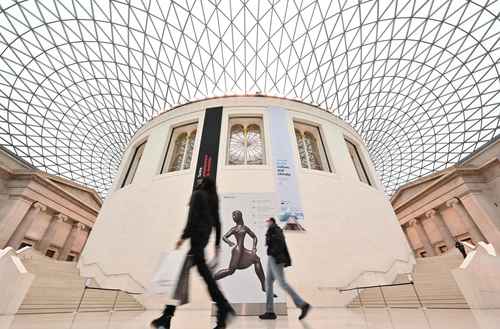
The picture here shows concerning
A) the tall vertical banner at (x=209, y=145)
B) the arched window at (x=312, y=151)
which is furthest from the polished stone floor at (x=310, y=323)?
the arched window at (x=312, y=151)

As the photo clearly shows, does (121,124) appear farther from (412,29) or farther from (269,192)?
(412,29)

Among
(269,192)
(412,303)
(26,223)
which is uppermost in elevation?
(26,223)

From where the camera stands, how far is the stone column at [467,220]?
73.5 feet

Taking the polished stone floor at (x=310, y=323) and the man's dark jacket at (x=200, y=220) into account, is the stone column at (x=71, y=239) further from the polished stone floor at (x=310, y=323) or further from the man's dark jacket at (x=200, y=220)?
the man's dark jacket at (x=200, y=220)

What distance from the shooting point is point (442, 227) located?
87.5 ft

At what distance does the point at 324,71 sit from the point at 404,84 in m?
10.2

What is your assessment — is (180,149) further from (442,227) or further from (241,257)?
(442,227)

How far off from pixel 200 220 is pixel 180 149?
46.5ft

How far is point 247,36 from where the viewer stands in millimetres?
22094

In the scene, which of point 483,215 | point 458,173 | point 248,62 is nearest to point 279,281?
point 248,62

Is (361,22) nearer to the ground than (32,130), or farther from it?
farther from it

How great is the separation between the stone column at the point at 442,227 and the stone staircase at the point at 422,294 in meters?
18.7

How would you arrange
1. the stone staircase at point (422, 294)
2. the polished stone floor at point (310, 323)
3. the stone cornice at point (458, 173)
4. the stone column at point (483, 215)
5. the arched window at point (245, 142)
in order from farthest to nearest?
the stone cornice at point (458, 173) → the stone column at point (483, 215) → the arched window at point (245, 142) → the stone staircase at point (422, 294) → the polished stone floor at point (310, 323)

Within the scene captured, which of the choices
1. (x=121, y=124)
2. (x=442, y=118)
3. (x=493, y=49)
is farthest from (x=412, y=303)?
(x=121, y=124)
